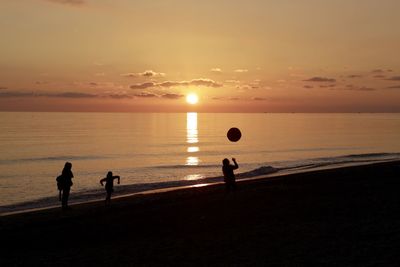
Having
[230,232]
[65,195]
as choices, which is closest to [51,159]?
[65,195]

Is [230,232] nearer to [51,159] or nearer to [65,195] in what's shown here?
[65,195]

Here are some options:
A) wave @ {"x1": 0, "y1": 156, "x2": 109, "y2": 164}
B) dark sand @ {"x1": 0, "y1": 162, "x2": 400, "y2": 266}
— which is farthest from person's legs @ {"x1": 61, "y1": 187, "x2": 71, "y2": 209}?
wave @ {"x1": 0, "y1": 156, "x2": 109, "y2": 164}

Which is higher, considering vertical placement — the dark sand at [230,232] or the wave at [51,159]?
the wave at [51,159]

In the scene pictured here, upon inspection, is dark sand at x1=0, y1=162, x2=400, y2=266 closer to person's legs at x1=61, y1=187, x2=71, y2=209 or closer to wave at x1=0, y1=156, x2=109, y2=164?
person's legs at x1=61, y1=187, x2=71, y2=209

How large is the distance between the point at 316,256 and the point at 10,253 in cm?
832

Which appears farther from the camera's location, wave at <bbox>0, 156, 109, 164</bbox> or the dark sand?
wave at <bbox>0, 156, 109, 164</bbox>

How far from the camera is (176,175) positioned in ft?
142

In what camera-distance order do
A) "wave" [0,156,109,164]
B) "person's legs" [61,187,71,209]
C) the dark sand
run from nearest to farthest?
the dark sand, "person's legs" [61,187,71,209], "wave" [0,156,109,164]

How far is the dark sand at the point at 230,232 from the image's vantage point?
10086 millimetres

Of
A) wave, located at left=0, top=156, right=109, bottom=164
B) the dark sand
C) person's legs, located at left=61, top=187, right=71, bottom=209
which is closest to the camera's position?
the dark sand

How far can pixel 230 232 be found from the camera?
12703 millimetres

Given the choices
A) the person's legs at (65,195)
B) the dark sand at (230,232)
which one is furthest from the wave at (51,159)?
the dark sand at (230,232)

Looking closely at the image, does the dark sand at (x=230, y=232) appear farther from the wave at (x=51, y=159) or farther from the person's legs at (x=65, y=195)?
the wave at (x=51, y=159)

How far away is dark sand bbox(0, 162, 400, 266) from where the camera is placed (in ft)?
33.1
